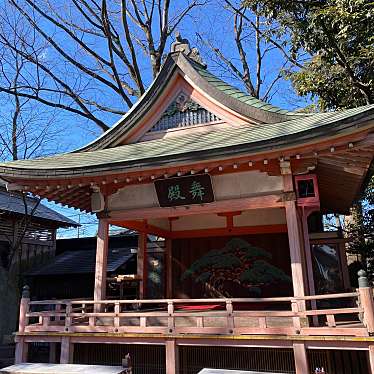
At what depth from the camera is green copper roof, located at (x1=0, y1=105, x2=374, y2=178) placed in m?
6.43

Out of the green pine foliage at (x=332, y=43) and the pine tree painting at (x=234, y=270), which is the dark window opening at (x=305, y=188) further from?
the green pine foliage at (x=332, y=43)

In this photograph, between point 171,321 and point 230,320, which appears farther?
point 171,321

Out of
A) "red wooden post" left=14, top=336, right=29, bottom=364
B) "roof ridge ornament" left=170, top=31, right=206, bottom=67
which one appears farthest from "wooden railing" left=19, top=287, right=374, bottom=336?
"roof ridge ornament" left=170, top=31, right=206, bottom=67

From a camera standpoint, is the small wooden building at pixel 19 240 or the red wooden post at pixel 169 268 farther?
the small wooden building at pixel 19 240

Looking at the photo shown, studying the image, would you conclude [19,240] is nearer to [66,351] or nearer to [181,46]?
[66,351]

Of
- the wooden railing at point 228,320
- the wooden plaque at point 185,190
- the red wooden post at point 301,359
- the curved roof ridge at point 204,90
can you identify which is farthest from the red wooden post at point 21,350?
the red wooden post at point 301,359

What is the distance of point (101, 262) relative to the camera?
9078 millimetres

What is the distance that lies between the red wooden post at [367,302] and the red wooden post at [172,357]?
143 inches

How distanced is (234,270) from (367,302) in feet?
17.2

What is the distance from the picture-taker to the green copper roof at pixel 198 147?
643 cm

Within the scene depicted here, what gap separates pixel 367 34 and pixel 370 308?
8.01 m

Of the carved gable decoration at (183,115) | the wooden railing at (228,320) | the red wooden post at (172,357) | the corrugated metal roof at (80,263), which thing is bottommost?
the red wooden post at (172,357)

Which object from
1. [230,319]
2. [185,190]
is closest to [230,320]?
[230,319]

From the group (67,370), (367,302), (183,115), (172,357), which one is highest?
(183,115)
